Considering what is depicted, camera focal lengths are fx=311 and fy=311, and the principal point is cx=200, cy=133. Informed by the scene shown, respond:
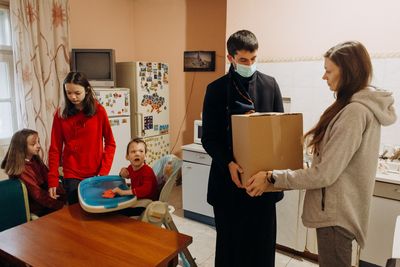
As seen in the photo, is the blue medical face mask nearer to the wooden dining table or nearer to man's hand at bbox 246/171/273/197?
man's hand at bbox 246/171/273/197

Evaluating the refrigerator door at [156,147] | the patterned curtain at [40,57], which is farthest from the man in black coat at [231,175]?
the refrigerator door at [156,147]

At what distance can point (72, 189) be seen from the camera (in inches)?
76.8

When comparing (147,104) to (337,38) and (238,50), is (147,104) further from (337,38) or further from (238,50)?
(238,50)

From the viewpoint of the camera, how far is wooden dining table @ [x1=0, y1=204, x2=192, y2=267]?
47.9 inches

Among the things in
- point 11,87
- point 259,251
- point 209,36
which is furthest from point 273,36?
point 11,87

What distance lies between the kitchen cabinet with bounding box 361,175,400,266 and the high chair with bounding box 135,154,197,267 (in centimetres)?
125

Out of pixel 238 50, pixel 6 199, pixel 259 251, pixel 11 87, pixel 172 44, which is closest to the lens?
pixel 238 50

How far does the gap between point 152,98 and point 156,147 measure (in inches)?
24.8

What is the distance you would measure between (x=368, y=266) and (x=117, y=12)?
158 inches

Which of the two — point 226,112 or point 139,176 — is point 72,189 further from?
point 226,112

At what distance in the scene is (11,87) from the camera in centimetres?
312

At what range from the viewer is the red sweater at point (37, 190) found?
1.98m

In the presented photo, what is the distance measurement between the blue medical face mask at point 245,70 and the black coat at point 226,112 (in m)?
0.02

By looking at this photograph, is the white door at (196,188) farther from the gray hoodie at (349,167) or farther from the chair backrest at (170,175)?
the gray hoodie at (349,167)
